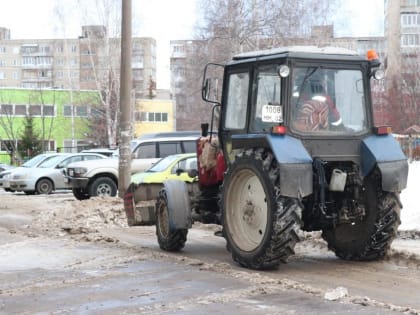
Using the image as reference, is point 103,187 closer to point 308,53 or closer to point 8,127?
point 308,53

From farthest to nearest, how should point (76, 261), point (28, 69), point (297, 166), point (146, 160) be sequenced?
1. point (28, 69)
2. point (146, 160)
3. point (76, 261)
4. point (297, 166)

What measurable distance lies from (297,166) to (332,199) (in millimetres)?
982

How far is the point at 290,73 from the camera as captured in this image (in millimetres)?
8984

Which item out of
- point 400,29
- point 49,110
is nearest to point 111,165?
point 49,110

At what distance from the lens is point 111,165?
72.5 feet

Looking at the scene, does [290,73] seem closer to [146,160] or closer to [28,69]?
[146,160]

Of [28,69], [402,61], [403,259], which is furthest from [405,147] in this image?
[28,69]

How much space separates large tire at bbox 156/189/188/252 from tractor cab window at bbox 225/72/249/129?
1519 millimetres

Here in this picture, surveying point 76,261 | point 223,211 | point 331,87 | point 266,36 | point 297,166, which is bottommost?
point 76,261

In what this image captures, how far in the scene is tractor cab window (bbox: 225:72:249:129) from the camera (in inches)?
381

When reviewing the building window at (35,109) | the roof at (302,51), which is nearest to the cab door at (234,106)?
the roof at (302,51)

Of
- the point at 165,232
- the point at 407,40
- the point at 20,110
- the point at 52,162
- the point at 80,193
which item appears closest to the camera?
the point at 165,232

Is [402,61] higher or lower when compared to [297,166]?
higher

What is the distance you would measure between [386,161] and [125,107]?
399 inches
